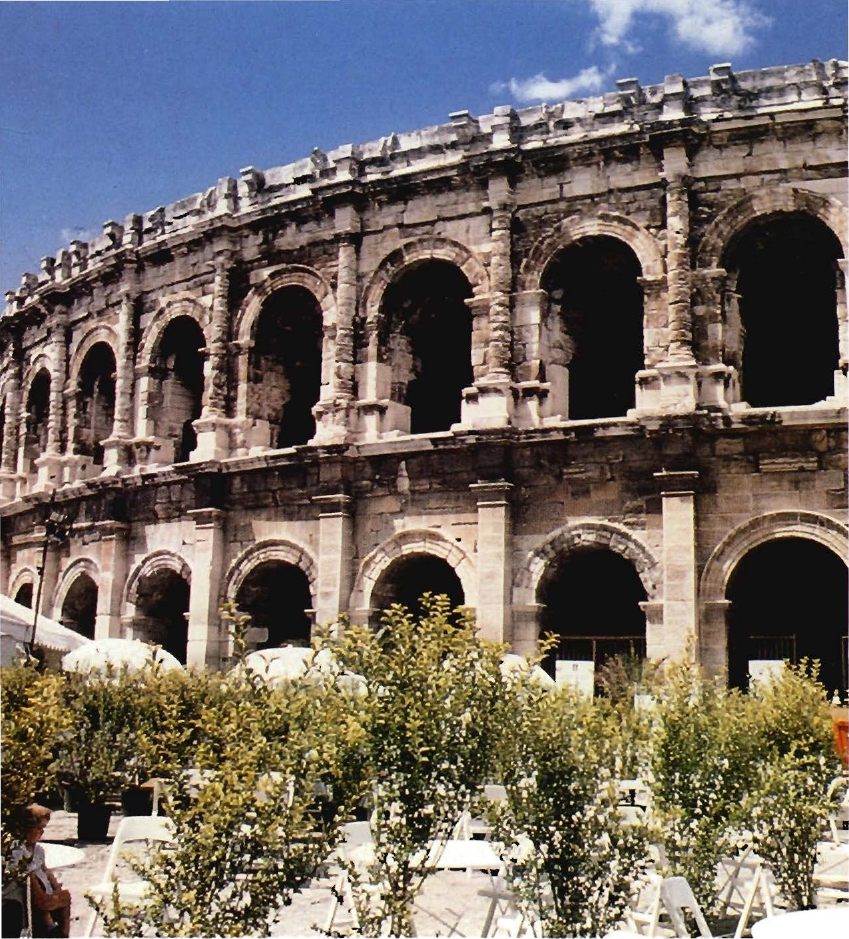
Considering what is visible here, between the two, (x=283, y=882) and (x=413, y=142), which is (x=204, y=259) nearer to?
(x=413, y=142)

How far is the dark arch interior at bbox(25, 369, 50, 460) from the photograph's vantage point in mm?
22484

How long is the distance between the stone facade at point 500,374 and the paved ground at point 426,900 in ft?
17.2

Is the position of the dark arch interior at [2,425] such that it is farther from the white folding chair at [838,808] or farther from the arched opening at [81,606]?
the white folding chair at [838,808]

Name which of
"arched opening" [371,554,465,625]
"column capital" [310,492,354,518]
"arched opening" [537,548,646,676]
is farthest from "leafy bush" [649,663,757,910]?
"column capital" [310,492,354,518]

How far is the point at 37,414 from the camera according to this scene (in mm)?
→ 22719

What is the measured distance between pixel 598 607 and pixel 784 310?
4930 mm

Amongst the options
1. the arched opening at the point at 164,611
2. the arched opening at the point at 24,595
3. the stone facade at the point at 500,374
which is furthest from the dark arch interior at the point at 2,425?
the arched opening at the point at 164,611

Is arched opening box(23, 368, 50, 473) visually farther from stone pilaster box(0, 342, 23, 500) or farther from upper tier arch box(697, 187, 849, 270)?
upper tier arch box(697, 187, 849, 270)

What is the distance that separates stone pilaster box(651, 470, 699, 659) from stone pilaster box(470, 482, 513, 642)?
6.43 feet

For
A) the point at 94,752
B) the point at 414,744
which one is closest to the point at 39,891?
the point at 414,744

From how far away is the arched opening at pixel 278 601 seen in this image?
17.2 m

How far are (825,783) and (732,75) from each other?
1022 cm

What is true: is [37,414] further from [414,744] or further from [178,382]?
[414,744]

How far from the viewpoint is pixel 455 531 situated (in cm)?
1530
